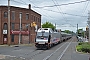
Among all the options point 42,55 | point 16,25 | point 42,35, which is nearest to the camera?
point 42,55

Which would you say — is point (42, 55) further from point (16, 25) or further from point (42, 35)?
point (16, 25)

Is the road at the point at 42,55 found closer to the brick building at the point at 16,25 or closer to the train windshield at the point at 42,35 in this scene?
the train windshield at the point at 42,35

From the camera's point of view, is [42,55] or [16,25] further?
[16,25]

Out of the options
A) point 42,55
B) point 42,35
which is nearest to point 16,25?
point 42,35

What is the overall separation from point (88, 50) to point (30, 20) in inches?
1587

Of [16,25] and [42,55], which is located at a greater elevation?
[16,25]

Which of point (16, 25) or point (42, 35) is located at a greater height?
point (16, 25)

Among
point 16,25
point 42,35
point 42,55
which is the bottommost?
point 42,55

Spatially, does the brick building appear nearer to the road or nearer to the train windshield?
the train windshield

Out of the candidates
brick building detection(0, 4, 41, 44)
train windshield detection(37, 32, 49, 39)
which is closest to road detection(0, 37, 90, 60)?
train windshield detection(37, 32, 49, 39)

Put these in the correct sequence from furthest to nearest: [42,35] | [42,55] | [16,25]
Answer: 1. [16,25]
2. [42,35]
3. [42,55]

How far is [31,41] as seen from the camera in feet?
224

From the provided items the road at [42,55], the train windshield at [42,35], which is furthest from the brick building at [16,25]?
the road at [42,55]

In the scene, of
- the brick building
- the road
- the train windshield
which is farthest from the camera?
the brick building
